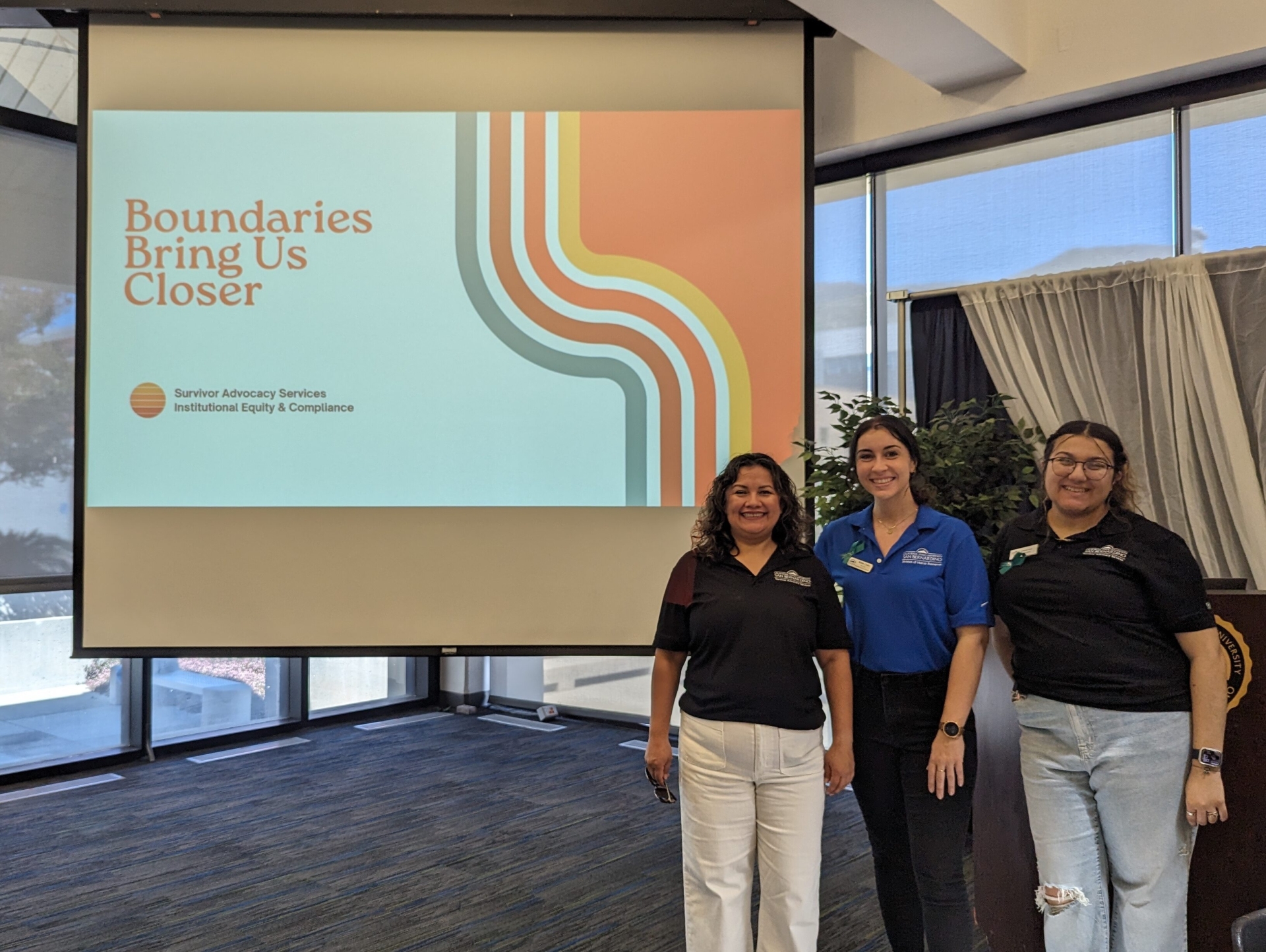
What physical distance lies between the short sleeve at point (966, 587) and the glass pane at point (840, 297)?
7.44 feet

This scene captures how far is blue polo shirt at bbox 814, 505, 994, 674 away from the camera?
2.12 meters

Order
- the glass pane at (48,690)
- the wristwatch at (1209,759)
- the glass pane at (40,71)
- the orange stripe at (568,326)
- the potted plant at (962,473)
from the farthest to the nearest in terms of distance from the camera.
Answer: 1. the glass pane at (48,690)
2. the glass pane at (40,71)
3. the orange stripe at (568,326)
4. the potted plant at (962,473)
5. the wristwatch at (1209,759)

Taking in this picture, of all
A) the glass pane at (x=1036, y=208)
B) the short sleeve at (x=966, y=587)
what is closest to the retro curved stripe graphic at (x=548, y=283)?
the short sleeve at (x=966, y=587)

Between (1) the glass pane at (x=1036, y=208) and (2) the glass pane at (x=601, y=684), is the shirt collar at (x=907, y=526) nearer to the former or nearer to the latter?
(1) the glass pane at (x=1036, y=208)

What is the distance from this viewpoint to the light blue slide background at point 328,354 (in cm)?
319

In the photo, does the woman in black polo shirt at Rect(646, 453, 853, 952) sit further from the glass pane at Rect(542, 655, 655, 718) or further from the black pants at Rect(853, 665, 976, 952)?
the glass pane at Rect(542, 655, 655, 718)

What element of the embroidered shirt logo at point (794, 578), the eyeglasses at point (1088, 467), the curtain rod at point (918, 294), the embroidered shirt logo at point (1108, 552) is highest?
the curtain rod at point (918, 294)

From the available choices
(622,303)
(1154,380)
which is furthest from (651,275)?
(1154,380)

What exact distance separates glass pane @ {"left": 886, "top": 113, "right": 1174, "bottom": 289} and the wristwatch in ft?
7.78

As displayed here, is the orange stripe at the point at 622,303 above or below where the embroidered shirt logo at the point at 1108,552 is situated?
above

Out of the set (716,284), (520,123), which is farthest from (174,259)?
(716,284)

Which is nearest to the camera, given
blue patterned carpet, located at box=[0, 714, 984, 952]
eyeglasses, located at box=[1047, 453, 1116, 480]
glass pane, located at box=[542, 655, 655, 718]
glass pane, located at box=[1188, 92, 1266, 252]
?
eyeglasses, located at box=[1047, 453, 1116, 480]

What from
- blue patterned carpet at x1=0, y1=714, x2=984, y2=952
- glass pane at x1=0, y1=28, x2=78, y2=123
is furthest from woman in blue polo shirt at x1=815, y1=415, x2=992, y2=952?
glass pane at x1=0, y1=28, x2=78, y2=123

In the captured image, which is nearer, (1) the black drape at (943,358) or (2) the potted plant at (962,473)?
(2) the potted plant at (962,473)
